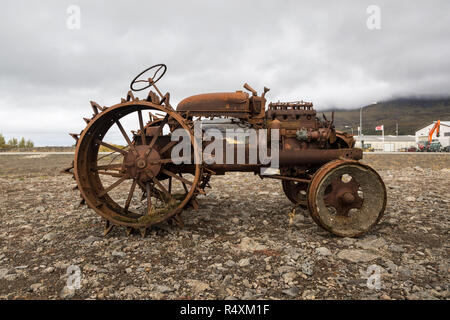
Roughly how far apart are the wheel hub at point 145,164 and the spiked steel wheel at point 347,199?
2400mm

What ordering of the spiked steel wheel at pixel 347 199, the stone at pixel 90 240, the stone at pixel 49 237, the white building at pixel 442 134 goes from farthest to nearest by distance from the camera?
the white building at pixel 442 134 → the stone at pixel 49 237 → the stone at pixel 90 240 → the spiked steel wheel at pixel 347 199

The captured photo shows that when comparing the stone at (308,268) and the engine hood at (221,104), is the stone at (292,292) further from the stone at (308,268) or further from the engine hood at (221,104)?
the engine hood at (221,104)

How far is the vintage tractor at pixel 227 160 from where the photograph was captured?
12.6 feet

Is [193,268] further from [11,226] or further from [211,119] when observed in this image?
[11,226]

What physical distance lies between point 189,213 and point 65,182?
5.91m

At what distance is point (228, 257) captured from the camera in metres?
3.37

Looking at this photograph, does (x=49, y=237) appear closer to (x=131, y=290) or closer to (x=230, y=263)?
(x=131, y=290)

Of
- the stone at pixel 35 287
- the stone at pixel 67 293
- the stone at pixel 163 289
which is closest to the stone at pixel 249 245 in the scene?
the stone at pixel 163 289

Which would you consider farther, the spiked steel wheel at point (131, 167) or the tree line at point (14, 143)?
the tree line at point (14, 143)

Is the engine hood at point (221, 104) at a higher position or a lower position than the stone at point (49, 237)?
higher

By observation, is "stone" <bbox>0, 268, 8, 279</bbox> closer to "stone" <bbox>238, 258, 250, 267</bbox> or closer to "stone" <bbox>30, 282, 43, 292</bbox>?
"stone" <bbox>30, 282, 43, 292</bbox>

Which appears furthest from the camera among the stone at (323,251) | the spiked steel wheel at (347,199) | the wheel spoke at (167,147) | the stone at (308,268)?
the wheel spoke at (167,147)

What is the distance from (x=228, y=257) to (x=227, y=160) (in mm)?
1600

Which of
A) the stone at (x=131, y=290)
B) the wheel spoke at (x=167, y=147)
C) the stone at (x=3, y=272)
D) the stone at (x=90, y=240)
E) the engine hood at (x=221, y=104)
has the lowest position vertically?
the stone at (x=131, y=290)
